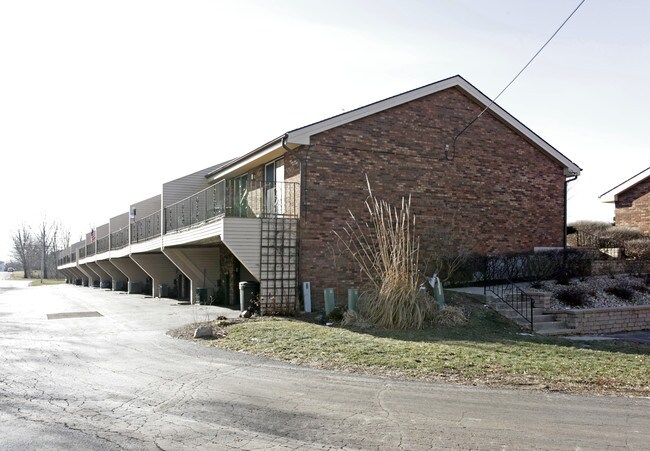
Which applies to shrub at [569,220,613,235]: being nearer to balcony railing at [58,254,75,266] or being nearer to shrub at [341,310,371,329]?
shrub at [341,310,371,329]

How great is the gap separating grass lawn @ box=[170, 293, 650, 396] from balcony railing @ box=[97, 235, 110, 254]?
26.7 m

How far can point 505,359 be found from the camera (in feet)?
31.8

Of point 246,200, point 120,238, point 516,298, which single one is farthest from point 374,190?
point 120,238

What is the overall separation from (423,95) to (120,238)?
22.0 meters

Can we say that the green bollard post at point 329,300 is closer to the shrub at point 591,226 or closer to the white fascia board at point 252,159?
the white fascia board at point 252,159

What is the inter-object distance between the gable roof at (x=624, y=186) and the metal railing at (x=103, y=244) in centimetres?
2810

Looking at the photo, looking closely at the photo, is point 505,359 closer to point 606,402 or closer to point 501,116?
point 606,402

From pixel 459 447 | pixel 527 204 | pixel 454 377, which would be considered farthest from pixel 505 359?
pixel 527 204

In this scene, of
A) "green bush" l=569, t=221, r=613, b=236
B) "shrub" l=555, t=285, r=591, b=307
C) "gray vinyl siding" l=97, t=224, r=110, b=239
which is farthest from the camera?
"gray vinyl siding" l=97, t=224, r=110, b=239

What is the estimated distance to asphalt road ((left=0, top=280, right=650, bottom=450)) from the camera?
562cm

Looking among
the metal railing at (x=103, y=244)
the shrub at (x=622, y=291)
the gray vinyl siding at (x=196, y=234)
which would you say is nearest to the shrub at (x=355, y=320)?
the gray vinyl siding at (x=196, y=234)

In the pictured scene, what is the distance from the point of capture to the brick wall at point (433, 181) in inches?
653

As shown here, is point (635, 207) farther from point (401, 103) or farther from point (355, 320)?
point (355, 320)

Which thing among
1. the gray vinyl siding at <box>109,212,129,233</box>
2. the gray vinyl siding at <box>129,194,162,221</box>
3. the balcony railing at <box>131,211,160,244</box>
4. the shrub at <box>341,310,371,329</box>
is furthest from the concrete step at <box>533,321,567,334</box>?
the gray vinyl siding at <box>109,212,129,233</box>
